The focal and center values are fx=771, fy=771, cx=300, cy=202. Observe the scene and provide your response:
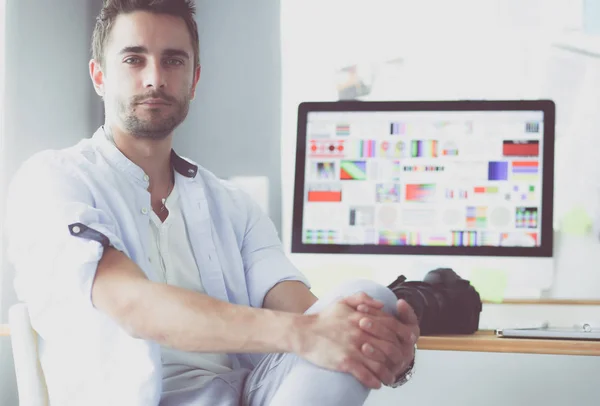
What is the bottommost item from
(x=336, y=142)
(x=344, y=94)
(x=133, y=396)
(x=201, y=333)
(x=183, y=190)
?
(x=133, y=396)

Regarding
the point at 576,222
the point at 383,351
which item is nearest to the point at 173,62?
the point at 383,351

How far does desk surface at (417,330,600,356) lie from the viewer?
1192 mm

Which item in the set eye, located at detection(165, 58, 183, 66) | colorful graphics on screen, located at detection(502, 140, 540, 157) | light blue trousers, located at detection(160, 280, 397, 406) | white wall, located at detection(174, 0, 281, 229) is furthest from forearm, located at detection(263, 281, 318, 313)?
white wall, located at detection(174, 0, 281, 229)

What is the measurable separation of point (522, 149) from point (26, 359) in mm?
1111

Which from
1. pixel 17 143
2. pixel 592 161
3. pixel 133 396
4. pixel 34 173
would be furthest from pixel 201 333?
pixel 592 161

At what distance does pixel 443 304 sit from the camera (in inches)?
55.7

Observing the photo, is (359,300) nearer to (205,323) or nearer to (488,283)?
(205,323)

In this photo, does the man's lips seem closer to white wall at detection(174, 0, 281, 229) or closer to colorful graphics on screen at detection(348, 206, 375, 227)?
colorful graphics on screen at detection(348, 206, 375, 227)

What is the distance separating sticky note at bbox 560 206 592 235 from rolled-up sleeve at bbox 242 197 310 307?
825 millimetres

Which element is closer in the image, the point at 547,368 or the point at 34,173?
the point at 34,173

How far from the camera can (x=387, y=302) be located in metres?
1.16

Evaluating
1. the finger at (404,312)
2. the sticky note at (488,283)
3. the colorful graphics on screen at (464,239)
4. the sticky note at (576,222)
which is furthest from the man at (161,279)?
the sticky note at (576,222)

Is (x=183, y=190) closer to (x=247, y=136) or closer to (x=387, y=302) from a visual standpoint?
(x=387, y=302)

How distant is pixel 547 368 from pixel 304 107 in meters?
0.98
